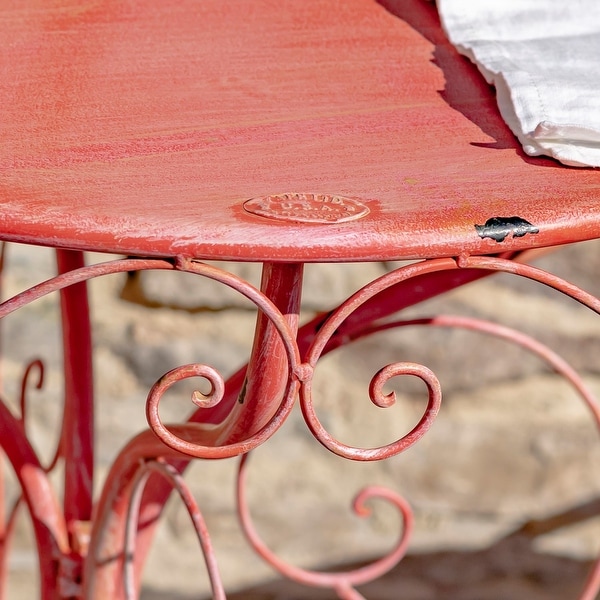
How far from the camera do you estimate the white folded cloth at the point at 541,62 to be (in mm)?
527

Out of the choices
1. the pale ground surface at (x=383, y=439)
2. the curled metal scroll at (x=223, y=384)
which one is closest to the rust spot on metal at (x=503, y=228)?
the curled metal scroll at (x=223, y=384)

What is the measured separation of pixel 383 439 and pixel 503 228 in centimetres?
91

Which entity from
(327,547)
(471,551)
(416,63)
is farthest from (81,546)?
(471,551)

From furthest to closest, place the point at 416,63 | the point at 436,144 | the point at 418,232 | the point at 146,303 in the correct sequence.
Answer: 1. the point at 146,303
2. the point at 416,63
3. the point at 436,144
4. the point at 418,232

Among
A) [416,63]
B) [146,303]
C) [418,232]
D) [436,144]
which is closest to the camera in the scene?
[418,232]

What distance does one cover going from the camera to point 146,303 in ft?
4.17

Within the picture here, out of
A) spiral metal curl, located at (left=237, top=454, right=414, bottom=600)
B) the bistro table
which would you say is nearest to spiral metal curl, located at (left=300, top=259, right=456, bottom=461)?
the bistro table

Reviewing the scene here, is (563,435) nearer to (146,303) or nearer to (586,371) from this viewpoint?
(586,371)

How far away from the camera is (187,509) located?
0.71 m

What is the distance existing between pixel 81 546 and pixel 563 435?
0.74 metres

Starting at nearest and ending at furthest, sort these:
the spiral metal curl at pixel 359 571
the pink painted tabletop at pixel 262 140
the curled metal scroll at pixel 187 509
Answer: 1. the pink painted tabletop at pixel 262 140
2. the curled metal scroll at pixel 187 509
3. the spiral metal curl at pixel 359 571

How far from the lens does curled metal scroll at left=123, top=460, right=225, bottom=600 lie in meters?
0.69

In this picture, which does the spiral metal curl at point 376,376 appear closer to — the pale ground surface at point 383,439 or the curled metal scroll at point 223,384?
the curled metal scroll at point 223,384

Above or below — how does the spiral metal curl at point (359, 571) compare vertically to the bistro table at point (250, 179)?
below
